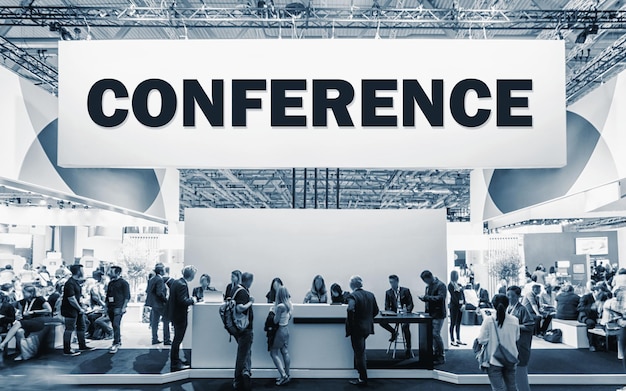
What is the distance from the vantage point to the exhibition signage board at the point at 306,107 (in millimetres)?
5535

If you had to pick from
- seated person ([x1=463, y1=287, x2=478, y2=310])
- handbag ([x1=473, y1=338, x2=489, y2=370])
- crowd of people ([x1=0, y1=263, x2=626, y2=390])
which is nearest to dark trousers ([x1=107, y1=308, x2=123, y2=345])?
crowd of people ([x1=0, y1=263, x2=626, y2=390])

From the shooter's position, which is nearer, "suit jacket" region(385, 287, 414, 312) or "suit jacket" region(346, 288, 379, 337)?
"suit jacket" region(346, 288, 379, 337)

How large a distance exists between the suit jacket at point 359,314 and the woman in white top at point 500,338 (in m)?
2.14

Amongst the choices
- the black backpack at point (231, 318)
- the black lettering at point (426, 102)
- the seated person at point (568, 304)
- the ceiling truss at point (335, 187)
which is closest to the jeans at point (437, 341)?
the black backpack at point (231, 318)

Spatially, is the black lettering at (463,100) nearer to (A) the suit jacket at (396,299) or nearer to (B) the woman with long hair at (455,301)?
(A) the suit jacket at (396,299)

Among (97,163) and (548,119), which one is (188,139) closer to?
(97,163)

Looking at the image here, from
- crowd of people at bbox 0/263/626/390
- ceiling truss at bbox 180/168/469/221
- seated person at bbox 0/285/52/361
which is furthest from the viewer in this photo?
ceiling truss at bbox 180/168/469/221

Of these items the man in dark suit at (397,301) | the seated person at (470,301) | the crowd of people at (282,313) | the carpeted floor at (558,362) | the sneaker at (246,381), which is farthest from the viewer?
the seated person at (470,301)

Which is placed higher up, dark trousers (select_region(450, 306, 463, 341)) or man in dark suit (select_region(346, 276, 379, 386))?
man in dark suit (select_region(346, 276, 379, 386))

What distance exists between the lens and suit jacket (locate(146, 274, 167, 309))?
30.1 feet

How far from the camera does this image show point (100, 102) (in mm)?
5574

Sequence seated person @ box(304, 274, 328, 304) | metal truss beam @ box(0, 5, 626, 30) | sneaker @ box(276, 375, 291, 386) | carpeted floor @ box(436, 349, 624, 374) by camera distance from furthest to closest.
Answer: metal truss beam @ box(0, 5, 626, 30), seated person @ box(304, 274, 328, 304), carpeted floor @ box(436, 349, 624, 374), sneaker @ box(276, 375, 291, 386)

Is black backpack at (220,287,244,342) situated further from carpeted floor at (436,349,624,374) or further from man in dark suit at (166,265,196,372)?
carpeted floor at (436,349,624,374)

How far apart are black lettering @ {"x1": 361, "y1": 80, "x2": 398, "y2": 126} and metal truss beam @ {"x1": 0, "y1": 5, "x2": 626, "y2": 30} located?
338 centimetres
